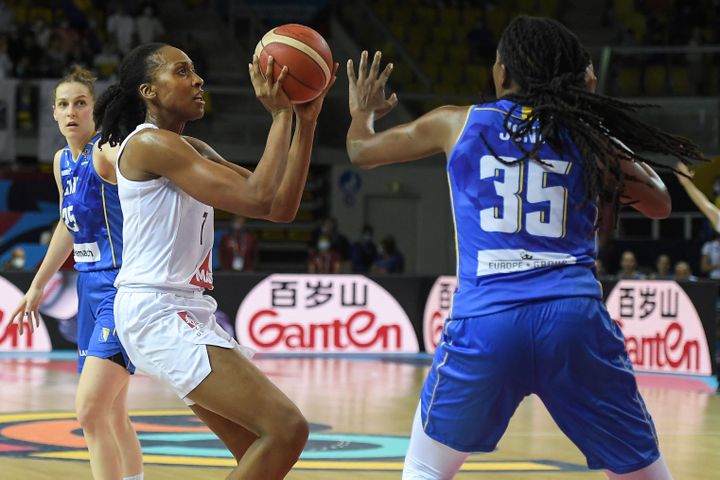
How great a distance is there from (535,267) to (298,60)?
45.5 inches

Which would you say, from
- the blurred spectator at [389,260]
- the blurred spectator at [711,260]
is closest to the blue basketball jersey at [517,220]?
the blurred spectator at [711,260]

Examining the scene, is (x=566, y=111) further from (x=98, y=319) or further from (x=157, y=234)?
(x=98, y=319)

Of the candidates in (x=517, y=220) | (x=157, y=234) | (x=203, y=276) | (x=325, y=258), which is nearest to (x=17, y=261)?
(x=325, y=258)

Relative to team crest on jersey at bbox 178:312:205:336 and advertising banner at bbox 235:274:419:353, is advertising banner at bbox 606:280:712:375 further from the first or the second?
team crest on jersey at bbox 178:312:205:336

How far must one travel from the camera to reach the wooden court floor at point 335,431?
274 inches

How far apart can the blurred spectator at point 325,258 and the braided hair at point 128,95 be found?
12.5 metres

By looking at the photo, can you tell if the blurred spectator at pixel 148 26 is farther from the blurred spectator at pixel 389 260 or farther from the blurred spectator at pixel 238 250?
the blurred spectator at pixel 389 260

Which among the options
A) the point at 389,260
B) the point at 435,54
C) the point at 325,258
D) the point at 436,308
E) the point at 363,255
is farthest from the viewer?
the point at 435,54

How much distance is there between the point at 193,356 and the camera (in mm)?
4039

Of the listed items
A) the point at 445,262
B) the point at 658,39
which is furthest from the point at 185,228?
the point at 658,39

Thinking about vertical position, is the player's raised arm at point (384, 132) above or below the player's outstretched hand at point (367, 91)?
below

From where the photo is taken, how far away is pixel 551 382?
3.59 metres

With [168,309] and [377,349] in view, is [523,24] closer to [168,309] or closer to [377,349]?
[168,309]

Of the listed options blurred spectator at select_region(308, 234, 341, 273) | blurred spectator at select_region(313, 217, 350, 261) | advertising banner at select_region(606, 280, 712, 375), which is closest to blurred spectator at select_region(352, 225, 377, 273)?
blurred spectator at select_region(313, 217, 350, 261)
